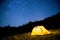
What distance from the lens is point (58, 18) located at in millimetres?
7125

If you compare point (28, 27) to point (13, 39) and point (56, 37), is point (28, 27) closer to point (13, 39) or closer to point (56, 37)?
point (13, 39)

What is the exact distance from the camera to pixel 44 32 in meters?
4.96

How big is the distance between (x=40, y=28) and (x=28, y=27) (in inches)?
83.2

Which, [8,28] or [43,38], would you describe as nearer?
[43,38]

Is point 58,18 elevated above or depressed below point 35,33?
above

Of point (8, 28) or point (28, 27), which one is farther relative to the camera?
point (28, 27)

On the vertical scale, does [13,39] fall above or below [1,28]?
below

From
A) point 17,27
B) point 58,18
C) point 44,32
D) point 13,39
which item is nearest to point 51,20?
point 58,18

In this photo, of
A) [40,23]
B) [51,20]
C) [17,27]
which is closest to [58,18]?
[51,20]

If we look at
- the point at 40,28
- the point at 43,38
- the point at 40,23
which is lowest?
the point at 43,38

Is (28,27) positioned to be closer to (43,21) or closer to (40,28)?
(43,21)

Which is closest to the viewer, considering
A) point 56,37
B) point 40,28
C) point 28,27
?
point 56,37

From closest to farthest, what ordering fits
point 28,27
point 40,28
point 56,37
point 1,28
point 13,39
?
point 56,37
point 13,39
point 40,28
point 1,28
point 28,27

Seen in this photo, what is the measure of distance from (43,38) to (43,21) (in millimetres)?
2998
